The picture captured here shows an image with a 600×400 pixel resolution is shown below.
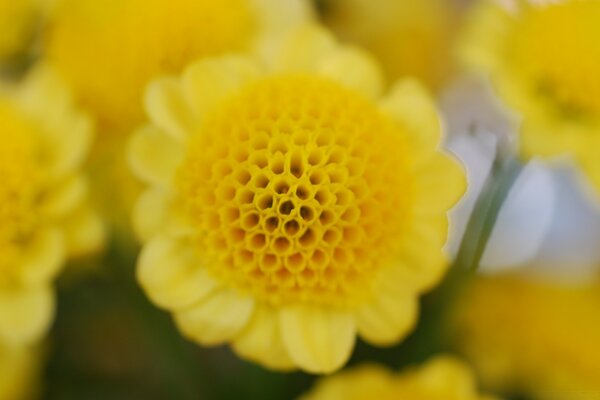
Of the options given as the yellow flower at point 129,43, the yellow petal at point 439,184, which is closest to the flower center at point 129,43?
the yellow flower at point 129,43

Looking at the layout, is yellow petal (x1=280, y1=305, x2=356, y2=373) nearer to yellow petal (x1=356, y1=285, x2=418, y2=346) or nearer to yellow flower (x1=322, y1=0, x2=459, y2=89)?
yellow petal (x1=356, y1=285, x2=418, y2=346)

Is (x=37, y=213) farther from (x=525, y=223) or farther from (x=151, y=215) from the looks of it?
(x=525, y=223)

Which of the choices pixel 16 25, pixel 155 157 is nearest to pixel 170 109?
pixel 155 157

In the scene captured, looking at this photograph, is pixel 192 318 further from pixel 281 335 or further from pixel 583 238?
pixel 583 238

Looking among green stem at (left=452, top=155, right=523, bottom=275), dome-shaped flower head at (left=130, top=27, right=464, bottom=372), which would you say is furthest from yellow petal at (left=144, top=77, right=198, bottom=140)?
green stem at (left=452, top=155, right=523, bottom=275)

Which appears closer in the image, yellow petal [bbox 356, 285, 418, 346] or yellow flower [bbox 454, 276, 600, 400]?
yellow petal [bbox 356, 285, 418, 346]

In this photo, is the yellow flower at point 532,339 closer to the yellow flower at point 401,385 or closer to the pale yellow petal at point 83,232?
the yellow flower at point 401,385

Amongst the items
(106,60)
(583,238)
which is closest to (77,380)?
(106,60)
